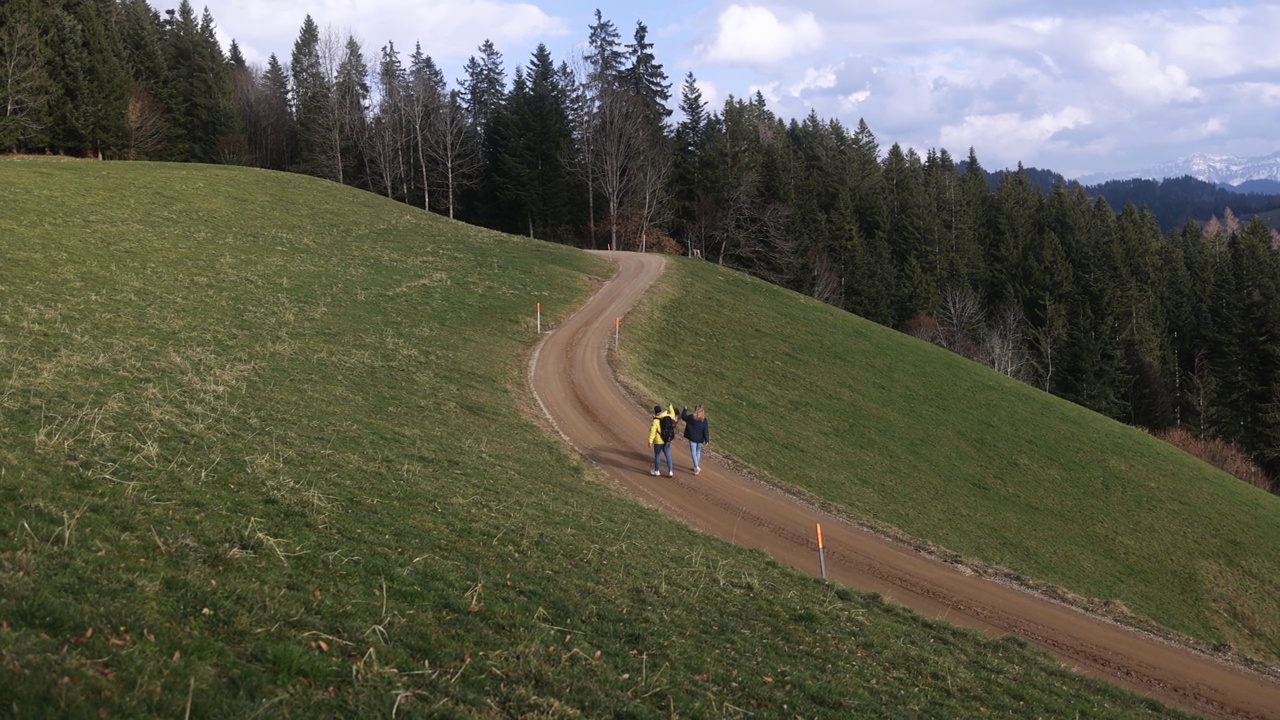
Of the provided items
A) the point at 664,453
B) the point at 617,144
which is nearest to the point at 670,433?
the point at 664,453

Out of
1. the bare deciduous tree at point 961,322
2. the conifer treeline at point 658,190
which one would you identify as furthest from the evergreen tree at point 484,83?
the bare deciduous tree at point 961,322

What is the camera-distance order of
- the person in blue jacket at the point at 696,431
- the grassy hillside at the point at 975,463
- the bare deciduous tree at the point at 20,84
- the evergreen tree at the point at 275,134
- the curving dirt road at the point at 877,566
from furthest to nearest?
1. the evergreen tree at the point at 275,134
2. the bare deciduous tree at the point at 20,84
3. the grassy hillside at the point at 975,463
4. the person in blue jacket at the point at 696,431
5. the curving dirt road at the point at 877,566

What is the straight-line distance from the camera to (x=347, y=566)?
952 centimetres

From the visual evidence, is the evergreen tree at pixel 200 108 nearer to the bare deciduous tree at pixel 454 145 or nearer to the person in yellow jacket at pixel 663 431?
the bare deciduous tree at pixel 454 145

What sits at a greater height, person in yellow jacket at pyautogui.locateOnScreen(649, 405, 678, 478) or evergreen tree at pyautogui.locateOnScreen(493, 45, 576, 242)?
evergreen tree at pyautogui.locateOnScreen(493, 45, 576, 242)

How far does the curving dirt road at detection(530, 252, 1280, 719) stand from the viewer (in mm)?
15125

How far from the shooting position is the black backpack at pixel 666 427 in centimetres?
2202

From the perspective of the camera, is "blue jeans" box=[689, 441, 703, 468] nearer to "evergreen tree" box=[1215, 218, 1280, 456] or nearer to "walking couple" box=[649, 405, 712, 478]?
"walking couple" box=[649, 405, 712, 478]

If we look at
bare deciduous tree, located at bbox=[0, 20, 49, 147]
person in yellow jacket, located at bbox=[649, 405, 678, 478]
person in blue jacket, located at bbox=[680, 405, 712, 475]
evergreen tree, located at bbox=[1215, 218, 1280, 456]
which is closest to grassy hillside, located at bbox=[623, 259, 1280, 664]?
person in blue jacket, located at bbox=[680, 405, 712, 475]

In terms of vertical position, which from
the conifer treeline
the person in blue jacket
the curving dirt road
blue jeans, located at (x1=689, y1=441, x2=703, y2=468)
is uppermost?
the conifer treeline

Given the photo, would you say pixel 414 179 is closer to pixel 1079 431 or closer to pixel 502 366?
pixel 502 366

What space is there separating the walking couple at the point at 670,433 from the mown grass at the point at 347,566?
2486mm

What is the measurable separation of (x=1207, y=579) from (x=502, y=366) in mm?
26018

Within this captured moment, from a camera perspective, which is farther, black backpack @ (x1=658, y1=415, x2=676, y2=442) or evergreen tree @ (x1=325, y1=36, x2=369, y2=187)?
evergreen tree @ (x1=325, y1=36, x2=369, y2=187)
